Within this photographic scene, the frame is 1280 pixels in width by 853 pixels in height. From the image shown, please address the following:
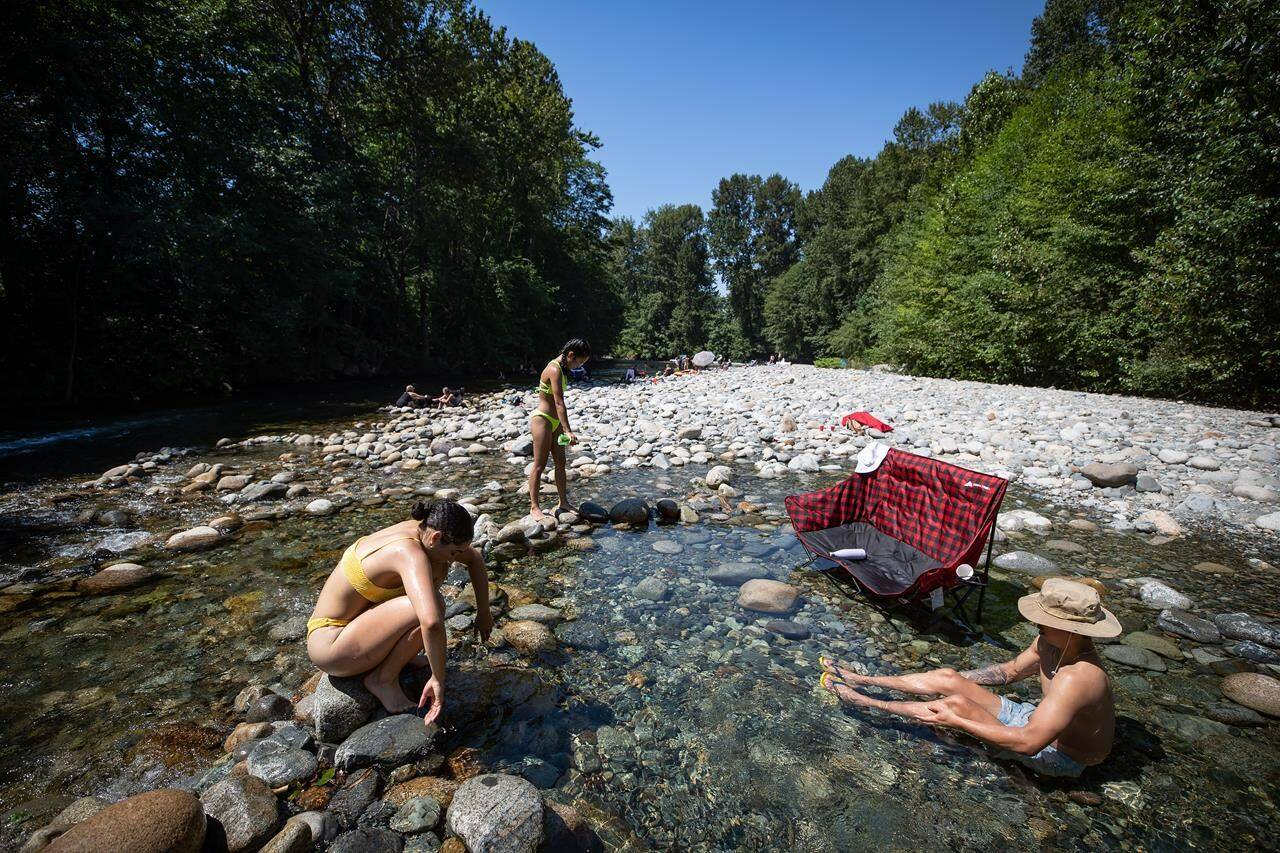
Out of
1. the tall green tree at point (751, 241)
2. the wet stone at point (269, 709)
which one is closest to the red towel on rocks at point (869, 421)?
the wet stone at point (269, 709)

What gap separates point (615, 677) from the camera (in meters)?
3.59

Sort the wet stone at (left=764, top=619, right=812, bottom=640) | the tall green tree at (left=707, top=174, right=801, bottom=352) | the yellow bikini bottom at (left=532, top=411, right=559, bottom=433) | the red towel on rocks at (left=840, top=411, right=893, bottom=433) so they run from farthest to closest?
the tall green tree at (left=707, top=174, right=801, bottom=352) < the red towel on rocks at (left=840, top=411, right=893, bottom=433) < the yellow bikini bottom at (left=532, top=411, right=559, bottom=433) < the wet stone at (left=764, top=619, right=812, bottom=640)

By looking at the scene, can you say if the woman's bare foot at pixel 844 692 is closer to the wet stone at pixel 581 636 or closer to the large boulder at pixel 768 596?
the large boulder at pixel 768 596

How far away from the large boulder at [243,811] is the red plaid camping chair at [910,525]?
13.8ft

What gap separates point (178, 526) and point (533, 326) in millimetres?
32517

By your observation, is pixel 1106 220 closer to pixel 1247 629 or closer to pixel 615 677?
pixel 1247 629

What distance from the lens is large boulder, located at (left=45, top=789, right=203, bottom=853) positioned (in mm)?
1838

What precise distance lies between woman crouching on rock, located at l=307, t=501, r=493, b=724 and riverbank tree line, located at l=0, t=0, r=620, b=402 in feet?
62.0

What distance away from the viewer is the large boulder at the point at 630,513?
21.2 feet

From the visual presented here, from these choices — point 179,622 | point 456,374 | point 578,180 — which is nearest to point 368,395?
point 456,374

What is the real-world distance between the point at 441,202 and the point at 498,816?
32.5 metres

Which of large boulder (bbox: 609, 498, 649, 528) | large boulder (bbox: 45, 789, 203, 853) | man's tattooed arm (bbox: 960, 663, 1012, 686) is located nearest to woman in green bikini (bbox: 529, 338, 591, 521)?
large boulder (bbox: 609, 498, 649, 528)

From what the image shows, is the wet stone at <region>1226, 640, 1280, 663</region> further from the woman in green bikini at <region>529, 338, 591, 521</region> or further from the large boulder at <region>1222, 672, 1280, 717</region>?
the woman in green bikini at <region>529, 338, 591, 521</region>

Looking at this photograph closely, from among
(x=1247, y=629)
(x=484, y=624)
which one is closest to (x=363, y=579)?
(x=484, y=624)
